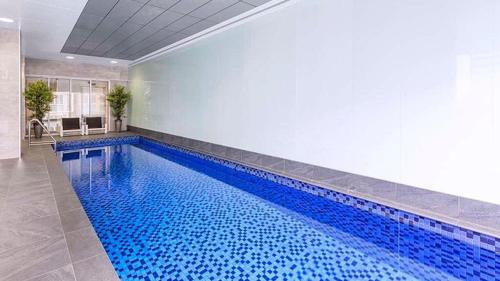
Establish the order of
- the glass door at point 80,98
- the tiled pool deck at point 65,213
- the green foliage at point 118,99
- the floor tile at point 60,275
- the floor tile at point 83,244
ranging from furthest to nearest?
the green foliage at point 118,99, the glass door at point 80,98, the floor tile at point 83,244, the tiled pool deck at point 65,213, the floor tile at point 60,275

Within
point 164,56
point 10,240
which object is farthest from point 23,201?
point 164,56

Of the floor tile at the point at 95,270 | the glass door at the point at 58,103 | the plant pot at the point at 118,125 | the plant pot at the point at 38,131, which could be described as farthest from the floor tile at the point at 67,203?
the glass door at the point at 58,103

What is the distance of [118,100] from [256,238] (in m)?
10.1

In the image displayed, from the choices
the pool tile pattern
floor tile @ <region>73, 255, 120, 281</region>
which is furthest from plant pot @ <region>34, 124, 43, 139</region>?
floor tile @ <region>73, 255, 120, 281</region>

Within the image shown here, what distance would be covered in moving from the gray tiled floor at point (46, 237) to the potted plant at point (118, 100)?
7.55m

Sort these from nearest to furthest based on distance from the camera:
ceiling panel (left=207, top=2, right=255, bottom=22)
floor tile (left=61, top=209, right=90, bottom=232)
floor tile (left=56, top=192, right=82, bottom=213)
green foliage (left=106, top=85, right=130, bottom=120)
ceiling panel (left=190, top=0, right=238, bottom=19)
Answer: floor tile (left=61, top=209, right=90, bottom=232), floor tile (left=56, top=192, right=82, bottom=213), ceiling panel (left=190, top=0, right=238, bottom=19), ceiling panel (left=207, top=2, right=255, bottom=22), green foliage (left=106, top=85, right=130, bottom=120)

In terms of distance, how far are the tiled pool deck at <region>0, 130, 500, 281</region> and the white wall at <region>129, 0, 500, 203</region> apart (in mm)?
160

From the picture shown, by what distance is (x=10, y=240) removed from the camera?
2.12 metres

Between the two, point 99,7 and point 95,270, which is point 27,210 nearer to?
point 95,270

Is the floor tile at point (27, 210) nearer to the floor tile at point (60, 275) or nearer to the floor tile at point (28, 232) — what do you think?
the floor tile at point (28, 232)

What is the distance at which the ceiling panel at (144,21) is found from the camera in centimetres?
450

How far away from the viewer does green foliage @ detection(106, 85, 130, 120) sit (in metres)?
10.7

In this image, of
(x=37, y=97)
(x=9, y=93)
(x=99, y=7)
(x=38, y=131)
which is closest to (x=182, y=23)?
(x=99, y=7)

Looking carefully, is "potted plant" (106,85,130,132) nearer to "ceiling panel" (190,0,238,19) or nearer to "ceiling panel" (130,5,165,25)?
"ceiling panel" (130,5,165,25)
